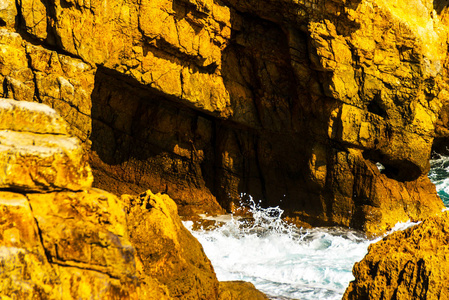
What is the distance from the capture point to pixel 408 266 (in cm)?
424

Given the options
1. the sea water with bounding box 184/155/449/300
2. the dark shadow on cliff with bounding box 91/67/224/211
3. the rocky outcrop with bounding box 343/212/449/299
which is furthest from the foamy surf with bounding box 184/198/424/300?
the rocky outcrop with bounding box 343/212/449/299

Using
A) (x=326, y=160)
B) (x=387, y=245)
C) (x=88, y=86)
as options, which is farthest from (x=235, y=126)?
(x=387, y=245)

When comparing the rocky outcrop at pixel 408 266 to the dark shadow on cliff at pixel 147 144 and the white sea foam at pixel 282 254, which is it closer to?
the white sea foam at pixel 282 254

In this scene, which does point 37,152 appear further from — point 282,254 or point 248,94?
point 248,94

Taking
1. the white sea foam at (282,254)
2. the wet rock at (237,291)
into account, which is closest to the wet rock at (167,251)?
the wet rock at (237,291)

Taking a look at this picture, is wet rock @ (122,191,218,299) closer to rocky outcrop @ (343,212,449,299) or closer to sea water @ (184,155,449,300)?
rocky outcrop @ (343,212,449,299)

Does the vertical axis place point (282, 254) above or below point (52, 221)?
below

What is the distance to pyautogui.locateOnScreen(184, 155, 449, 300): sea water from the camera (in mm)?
8078

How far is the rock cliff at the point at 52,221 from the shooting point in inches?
114

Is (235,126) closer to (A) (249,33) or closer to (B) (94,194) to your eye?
(A) (249,33)

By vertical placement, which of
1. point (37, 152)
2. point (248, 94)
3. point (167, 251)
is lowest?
point (167, 251)

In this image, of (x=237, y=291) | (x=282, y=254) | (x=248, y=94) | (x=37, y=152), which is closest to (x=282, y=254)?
(x=282, y=254)

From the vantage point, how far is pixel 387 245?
4.65 m

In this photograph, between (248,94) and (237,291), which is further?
(248,94)
